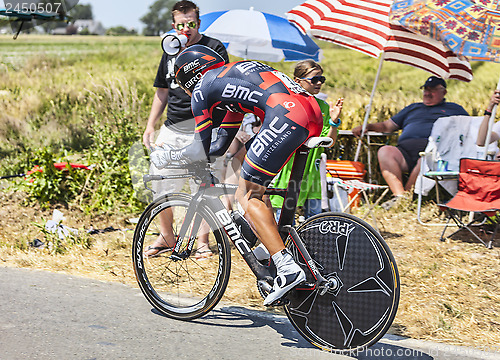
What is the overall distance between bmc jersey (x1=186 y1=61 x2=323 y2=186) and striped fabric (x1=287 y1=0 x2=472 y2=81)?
15.7 ft

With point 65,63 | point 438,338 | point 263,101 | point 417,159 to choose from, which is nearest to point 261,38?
point 417,159

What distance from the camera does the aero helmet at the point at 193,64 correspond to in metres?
3.87

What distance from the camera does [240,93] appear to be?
3.67 meters

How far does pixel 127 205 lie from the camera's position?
767 cm

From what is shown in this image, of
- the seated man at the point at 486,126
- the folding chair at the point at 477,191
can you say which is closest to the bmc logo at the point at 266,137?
the folding chair at the point at 477,191

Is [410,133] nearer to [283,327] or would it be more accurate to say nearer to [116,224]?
[116,224]

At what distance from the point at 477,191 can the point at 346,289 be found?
12.0 feet

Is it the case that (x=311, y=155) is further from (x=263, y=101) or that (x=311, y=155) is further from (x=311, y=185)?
(x=263, y=101)

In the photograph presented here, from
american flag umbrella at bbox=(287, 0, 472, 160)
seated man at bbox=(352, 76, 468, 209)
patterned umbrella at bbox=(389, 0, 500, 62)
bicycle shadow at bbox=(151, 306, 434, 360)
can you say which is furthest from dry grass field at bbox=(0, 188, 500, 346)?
american flag umbrella at bbox=(287, 0, 472, 160)

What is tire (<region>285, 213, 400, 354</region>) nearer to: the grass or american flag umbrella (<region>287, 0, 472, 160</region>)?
the grass

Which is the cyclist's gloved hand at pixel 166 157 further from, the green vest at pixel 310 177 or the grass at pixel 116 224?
the green vest at pixel 310 177

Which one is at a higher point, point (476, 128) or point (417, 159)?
point (476, 128)

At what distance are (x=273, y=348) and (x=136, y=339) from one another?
0.92 m

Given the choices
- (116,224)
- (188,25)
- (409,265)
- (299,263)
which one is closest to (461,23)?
(409,265)
